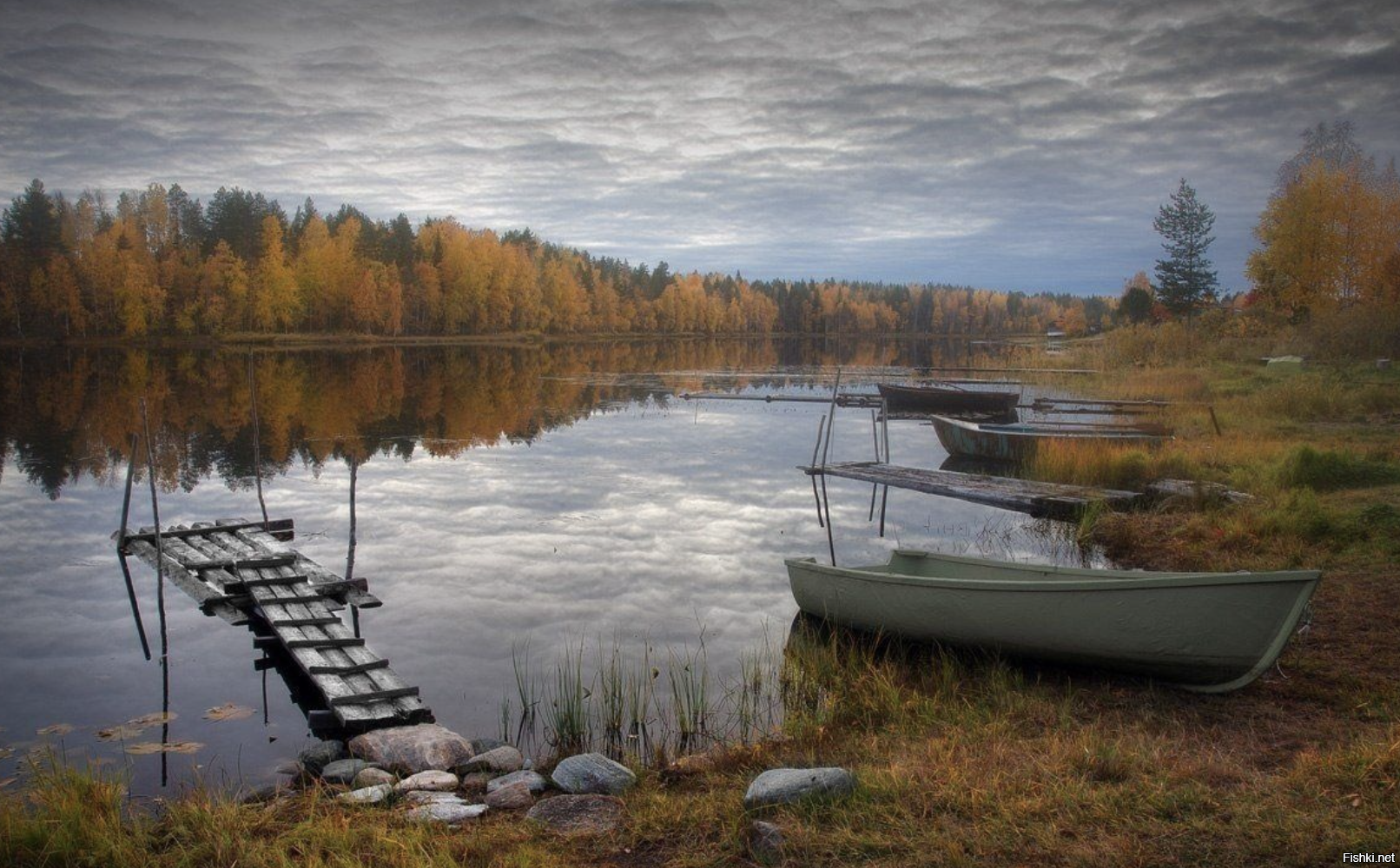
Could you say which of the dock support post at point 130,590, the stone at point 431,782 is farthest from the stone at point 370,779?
the dock support post at point 130,590

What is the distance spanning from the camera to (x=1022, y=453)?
2598 cm

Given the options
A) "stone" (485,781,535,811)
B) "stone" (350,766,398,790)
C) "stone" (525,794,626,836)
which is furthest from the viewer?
"stone" (350,766,398,790)

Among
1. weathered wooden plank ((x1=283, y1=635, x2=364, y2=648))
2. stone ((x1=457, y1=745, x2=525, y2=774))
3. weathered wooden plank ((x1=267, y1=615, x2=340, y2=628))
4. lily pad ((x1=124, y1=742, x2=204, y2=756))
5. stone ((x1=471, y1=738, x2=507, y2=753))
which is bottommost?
lily pad ((x1=124, y1=742, x2=204, y2=756))

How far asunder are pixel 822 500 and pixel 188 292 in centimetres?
8159

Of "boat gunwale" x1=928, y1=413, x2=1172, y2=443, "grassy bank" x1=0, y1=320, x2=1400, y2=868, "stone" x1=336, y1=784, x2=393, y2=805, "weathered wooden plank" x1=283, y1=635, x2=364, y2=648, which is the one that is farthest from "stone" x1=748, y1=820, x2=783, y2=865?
"boat gunwale" x1=928, y1=413, x2=1172, y2=443

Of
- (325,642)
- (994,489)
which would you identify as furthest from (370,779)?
(994,489)

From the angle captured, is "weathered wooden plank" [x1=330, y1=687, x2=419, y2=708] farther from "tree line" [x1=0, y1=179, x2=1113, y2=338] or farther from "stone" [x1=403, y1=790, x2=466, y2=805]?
"tree line" [x1=0, y1=179, x2=1113, y2=338]

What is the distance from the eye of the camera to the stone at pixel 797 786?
6.20 meters

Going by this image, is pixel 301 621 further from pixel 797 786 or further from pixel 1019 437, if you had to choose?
pixel 1019 437

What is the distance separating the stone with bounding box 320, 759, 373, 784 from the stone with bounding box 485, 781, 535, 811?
1310 mm

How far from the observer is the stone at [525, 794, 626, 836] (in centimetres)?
646

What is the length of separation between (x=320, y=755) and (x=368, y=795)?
161 cm

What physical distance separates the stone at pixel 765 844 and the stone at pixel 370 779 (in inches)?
129

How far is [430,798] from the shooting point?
23.4ft
